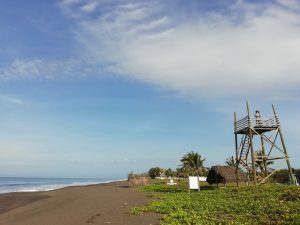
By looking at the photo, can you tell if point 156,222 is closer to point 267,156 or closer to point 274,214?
point 274,214

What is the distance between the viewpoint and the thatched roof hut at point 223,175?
1508 inches

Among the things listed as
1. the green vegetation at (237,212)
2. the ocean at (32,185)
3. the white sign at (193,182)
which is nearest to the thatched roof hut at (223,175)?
the white sign at (193,182)

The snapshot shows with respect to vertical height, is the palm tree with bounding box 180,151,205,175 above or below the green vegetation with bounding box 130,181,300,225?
above

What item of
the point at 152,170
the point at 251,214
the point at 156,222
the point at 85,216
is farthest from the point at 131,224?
the point at 152,170

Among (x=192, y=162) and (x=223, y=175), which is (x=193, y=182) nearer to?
(x=223, y=175)

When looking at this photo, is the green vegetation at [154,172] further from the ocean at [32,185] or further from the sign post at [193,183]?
the sign post at [193,183]

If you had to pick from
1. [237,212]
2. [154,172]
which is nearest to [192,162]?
[154,172]

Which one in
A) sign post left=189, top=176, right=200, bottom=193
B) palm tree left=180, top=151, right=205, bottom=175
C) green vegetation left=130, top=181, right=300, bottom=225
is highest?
palm tree left=180, top=151, right=205, bottom=175

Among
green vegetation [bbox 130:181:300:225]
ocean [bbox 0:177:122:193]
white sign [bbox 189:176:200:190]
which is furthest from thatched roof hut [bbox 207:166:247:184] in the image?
ocean [bbox 0:177:122:193]

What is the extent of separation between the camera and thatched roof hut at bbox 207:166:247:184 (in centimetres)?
3831

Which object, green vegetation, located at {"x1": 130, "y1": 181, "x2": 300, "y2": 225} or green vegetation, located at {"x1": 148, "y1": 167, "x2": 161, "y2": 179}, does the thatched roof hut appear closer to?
green vegetation, located at {"x1": 130, "y1": 181, "x2": 300, "y2": 225}

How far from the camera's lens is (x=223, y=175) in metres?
38.6

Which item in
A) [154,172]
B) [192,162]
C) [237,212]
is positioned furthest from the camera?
[154,172]

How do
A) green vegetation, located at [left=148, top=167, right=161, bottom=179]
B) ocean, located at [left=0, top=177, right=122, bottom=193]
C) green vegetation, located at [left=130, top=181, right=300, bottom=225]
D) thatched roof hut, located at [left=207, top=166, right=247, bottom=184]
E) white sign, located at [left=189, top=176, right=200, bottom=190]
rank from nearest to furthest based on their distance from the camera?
green vegetation, located at [left=130, top=181, right=300, bottom=225] → white sign, located at [left=189, top=176, right=200, bottom=190] → thatched roof hut, located at [left=207, top=166, right=247, bottom=184] → ocean, located at [left=0, top=177, right=122, bottom=193] → green vegetation, located at [left=148, top=167, right=161, bottom=179]
